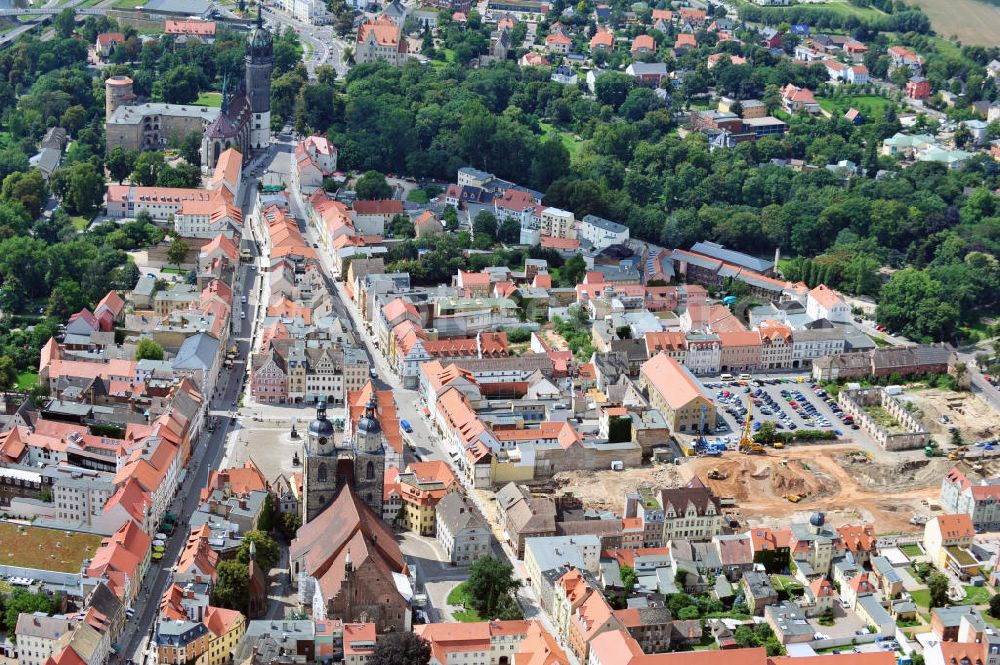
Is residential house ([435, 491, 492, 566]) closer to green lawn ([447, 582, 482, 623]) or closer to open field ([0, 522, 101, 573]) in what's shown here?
green lawn ([447, 582, 482, 623])

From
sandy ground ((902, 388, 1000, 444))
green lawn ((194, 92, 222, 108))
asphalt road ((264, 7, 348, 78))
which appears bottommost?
asphalt road ((264, 7, 348, 78))

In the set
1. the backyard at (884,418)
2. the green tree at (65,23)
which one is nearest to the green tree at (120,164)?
the green tree at (65,23)

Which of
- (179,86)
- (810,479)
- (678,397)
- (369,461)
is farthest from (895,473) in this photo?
(179,86)

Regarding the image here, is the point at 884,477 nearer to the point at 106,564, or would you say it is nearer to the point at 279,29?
the point at 106,564

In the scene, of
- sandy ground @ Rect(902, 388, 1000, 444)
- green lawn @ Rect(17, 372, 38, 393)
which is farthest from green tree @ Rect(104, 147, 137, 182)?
sandy ground @ Rect(902, 388, 1000, 444)

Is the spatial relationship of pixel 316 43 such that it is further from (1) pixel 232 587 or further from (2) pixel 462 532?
(1) pixel 232 587

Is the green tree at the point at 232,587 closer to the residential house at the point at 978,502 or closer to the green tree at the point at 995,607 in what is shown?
the green tree at the point at 995,607
